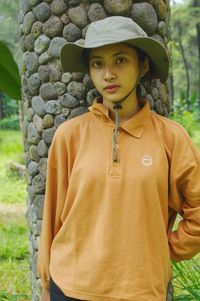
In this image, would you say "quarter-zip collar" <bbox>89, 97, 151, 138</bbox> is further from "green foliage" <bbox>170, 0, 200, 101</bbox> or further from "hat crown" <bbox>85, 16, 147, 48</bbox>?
"green foliage" <bbox>170, 0, 200, 101</bbox>

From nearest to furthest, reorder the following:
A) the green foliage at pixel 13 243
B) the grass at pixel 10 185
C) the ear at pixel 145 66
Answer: the ear at pixel 145 66 → the green foliage at pixel 13 243 → the grass at pixel 10 185

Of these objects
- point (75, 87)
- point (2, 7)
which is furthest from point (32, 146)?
point (2, 7)

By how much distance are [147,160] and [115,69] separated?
1.05 feet

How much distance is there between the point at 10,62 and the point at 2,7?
1113cm

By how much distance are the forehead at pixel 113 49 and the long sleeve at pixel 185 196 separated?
1.17 ft

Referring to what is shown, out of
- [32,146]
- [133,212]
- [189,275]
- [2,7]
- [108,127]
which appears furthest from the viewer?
[2,7]

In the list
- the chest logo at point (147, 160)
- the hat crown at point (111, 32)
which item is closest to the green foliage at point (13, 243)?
the chest logo at point (147, 160)

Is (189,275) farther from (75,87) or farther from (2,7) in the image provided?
(2,7)

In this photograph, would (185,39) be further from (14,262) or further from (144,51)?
(144,51)

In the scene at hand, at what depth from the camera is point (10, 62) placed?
2215 millimetres

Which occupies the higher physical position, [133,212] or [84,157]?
[84,157]

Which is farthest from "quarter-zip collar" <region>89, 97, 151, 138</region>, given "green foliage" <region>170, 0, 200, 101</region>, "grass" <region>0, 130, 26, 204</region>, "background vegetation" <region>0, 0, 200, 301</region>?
"green foliage" <region>170, 0, 200, 101</region>

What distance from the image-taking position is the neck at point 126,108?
5.50ft

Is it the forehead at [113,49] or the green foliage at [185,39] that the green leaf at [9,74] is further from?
the green foliage at [185,39]
